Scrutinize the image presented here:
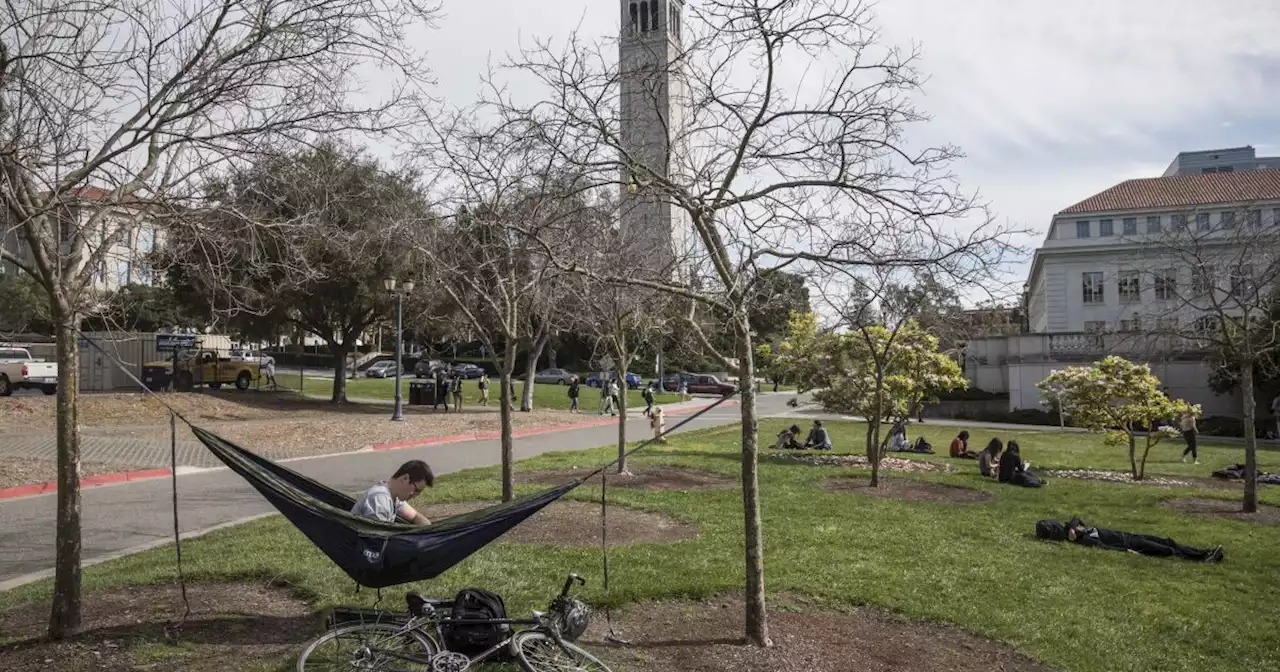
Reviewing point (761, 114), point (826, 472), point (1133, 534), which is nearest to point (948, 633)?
point (761, 114)

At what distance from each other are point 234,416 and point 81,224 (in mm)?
22043

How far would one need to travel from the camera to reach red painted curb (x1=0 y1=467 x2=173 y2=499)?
12.2 m

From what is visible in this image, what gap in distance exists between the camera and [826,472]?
1568 cm

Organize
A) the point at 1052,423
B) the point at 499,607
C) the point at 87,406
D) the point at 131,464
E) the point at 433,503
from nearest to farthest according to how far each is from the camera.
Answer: the point at 499,607, the point at 433,503, the point at 131,464, the point at 87,406, the point at 1052,423

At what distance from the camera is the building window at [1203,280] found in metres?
11.8

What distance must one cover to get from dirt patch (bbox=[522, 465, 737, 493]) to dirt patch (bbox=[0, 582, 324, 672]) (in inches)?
260

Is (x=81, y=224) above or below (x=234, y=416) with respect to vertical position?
above

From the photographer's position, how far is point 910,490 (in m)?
13.6

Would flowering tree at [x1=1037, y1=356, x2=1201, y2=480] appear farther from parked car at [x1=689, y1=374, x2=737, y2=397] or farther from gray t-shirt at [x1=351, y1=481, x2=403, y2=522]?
parked car at [x1=689, y1=374, x2=737, y2=397]

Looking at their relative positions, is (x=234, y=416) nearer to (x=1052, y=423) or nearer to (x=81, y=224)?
(x=81, y=224)

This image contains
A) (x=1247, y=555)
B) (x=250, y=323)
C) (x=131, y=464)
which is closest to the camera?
(x=1247, y=555)

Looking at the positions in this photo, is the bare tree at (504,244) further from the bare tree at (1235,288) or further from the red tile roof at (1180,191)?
the red tile roof at (1180,191)

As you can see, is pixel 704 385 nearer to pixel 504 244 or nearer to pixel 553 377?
pixel 553 377

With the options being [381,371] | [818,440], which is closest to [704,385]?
[381,371]
